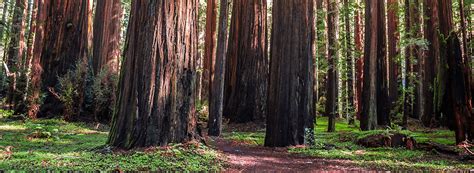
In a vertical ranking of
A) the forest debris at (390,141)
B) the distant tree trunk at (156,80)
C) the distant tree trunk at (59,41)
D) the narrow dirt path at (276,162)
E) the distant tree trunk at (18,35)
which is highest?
the distant tree trunk at (18,35)

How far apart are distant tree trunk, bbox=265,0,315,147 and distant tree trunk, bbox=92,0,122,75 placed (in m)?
8.28

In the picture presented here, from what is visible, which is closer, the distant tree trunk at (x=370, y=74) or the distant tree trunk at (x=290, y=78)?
the distant tree trunk at (x=290, y=78)

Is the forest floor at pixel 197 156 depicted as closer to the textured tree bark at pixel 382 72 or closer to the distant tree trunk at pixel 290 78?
the distant tree trunk at pixel 290 78

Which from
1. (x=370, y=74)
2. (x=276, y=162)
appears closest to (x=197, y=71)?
(x=276, y=162)

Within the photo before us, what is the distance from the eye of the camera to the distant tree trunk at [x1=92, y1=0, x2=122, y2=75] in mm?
15336

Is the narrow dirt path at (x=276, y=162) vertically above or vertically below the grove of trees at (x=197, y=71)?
below

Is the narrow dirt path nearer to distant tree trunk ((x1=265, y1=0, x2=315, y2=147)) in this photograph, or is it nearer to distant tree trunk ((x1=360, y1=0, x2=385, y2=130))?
distant tree trunk ((x1=265, y1=0, x2=315, y2=147))

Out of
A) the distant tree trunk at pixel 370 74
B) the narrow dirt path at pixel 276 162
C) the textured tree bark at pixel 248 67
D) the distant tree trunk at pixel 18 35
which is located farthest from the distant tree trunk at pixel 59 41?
the distant tree trunk at pixel 370 74

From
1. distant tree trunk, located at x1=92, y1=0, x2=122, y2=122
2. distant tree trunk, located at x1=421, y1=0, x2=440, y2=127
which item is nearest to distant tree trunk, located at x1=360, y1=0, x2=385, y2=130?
distant tree trunk, located at x1=421, y1=0, x2=440, y2=127

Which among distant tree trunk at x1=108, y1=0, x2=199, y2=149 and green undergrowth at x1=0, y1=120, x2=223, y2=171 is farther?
distant tree trunk at x1=108, y1=0, x2=199, y2=149

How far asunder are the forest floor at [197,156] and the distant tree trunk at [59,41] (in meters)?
2.69

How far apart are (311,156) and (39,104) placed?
8.94 m

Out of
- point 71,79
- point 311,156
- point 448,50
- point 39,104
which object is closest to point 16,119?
point 39,104

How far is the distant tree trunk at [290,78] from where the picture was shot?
9.06m
